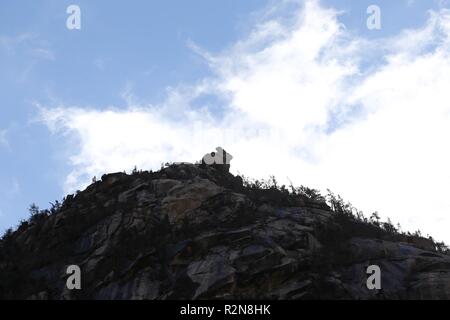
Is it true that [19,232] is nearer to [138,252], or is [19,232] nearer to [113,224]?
[113,224]

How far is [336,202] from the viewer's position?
3638cm

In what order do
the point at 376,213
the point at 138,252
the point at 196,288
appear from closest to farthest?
the point at 196,288, the point at 138,252, the point at 376,213

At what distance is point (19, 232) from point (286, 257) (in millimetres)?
19459

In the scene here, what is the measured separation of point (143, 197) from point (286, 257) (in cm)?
1116

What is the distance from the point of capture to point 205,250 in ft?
89.2

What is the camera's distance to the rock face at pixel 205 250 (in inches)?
979

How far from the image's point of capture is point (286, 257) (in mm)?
26000

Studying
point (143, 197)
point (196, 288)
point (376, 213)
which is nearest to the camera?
point (196, 288)

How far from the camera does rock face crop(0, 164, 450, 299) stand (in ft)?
81.6
